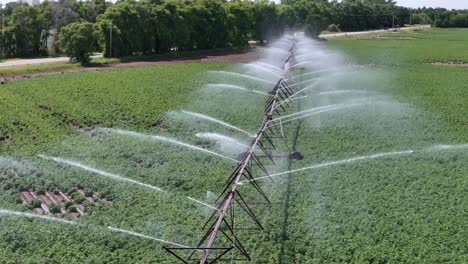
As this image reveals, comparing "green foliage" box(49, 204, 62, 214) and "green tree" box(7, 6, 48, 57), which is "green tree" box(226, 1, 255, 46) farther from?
"green foliage" box(49, 204, 62, 214)

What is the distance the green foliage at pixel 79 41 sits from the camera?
154 feet

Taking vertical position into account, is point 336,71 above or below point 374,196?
above

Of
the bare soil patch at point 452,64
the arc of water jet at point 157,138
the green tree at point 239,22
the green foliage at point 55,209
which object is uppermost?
the green tree at point 239,22

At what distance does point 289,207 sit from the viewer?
15391 millimetres

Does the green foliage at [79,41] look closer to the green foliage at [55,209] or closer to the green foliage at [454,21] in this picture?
the green foliage at [55,209]

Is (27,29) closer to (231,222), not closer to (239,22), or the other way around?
(239,22)

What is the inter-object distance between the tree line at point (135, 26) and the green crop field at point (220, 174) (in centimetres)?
1954

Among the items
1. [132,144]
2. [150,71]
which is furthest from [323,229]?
[150,71]

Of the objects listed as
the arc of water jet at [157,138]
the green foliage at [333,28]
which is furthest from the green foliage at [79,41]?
the green foliage at [333,28]

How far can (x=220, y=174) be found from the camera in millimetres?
18156

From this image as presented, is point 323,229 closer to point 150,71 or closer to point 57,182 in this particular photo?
point 57,182

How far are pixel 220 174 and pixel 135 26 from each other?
40108mm

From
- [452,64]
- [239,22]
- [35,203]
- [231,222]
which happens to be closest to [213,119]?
[35,203]

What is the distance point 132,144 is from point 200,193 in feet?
20.3
